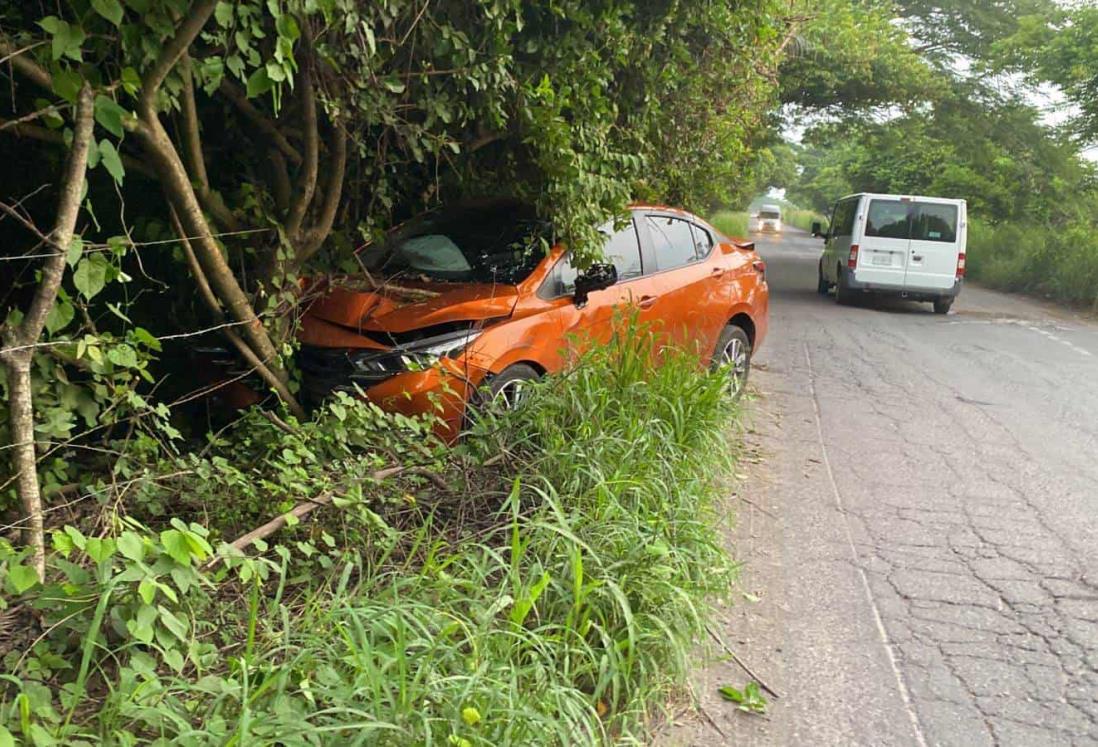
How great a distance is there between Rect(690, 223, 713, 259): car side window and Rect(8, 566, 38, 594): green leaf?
5843mm

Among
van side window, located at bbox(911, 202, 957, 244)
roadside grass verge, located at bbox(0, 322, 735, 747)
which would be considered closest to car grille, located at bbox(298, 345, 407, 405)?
roadside grass verge, located at bbox(0, 322, 735, 747)

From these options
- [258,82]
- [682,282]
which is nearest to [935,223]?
[682,282]

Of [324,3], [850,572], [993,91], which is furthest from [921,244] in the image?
[324,3]

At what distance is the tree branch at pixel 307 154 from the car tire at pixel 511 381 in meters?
1.37

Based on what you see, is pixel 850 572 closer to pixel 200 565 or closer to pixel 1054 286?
pixel 200 565

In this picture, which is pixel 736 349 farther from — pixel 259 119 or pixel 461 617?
pixel 461 617

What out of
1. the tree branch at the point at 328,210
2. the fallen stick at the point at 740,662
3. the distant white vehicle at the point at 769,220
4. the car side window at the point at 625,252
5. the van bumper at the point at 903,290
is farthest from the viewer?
the distant white vehicle at the point at 769,220

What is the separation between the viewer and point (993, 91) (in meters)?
23.1

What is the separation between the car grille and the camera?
203 inches

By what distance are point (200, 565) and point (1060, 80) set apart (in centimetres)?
2230

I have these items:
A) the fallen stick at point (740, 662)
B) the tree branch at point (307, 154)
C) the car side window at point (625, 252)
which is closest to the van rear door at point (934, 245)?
the car side window at point (625, 252)

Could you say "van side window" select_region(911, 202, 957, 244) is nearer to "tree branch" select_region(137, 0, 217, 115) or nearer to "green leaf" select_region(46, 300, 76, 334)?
"tree branch" select_region(137, 0, 217, 115)

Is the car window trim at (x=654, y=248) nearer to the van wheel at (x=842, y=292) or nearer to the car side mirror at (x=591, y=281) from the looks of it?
the car side mirror at (x=591, y=281)

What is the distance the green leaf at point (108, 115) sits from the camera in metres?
3.11
